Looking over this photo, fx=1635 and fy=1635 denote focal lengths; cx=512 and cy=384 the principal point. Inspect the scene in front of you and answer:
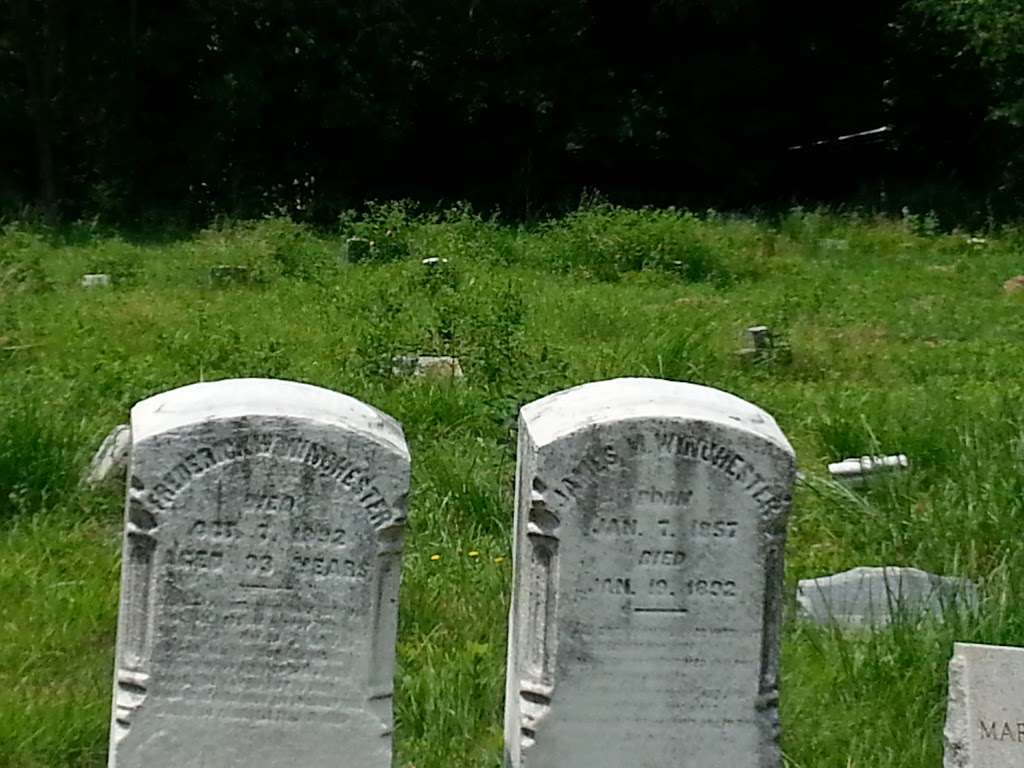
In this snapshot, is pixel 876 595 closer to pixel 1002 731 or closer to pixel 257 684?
pixel 1002 731

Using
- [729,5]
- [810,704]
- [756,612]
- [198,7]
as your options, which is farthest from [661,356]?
[198,7]

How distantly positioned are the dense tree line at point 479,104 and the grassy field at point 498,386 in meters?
4.80

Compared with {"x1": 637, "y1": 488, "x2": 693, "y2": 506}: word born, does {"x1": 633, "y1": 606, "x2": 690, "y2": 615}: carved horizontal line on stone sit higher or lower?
lower

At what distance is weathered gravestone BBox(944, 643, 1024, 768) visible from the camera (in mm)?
3684

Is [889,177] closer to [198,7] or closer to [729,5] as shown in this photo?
[729,5]

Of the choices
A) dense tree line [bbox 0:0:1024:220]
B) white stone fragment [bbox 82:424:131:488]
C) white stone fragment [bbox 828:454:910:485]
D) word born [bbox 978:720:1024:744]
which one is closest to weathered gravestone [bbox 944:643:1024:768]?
word born [bbox 978:720:1024:744]

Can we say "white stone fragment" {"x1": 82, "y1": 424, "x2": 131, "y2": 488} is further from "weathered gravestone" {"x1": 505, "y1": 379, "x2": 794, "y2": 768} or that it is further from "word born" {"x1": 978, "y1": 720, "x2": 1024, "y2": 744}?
"word born" {"x1": 978, "y1": 720, "x2": 1024, "y2": 744}

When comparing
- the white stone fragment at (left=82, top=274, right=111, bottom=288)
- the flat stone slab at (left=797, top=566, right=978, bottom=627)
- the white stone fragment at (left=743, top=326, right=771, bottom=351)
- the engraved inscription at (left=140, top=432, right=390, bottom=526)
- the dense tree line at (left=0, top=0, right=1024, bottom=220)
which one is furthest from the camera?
the dense tree line at (left=0, top=0, right=1024, bottom=220)

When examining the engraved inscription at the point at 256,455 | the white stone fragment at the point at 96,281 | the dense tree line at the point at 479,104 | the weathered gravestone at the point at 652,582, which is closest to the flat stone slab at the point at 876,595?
the weathered gravestone at the point at 652,582

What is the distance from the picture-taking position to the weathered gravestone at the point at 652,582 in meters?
3.59

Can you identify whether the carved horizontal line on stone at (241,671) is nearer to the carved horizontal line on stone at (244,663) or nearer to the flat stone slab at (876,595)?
the carved horizontal line on stone at (244,663)

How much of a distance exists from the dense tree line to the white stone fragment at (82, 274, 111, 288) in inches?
→ 267

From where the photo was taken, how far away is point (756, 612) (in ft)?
12.1

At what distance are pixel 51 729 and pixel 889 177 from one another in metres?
18.1
